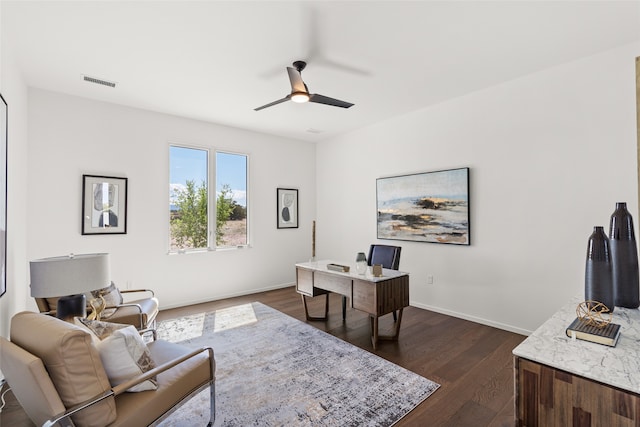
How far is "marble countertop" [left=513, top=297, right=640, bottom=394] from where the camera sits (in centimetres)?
113

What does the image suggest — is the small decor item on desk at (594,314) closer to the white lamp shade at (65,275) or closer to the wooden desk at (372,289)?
the wooden desk at (372,289)

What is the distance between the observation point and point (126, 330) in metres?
1.67

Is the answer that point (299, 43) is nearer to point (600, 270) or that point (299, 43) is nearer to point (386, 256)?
point (386, 256)

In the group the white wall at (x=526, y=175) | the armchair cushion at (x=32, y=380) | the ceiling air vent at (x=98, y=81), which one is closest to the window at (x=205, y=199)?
the ceiling air vent at (x=98, y=81)

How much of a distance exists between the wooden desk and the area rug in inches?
16.7

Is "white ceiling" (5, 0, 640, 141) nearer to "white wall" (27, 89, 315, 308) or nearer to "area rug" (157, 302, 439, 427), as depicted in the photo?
"white wall" (27, 89, 315, 308)

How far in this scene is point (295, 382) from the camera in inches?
98.0

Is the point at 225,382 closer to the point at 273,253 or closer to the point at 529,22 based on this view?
the point at 273,253

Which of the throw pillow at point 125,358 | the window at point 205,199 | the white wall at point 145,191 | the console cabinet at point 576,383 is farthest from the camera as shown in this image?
the window at point 205,199

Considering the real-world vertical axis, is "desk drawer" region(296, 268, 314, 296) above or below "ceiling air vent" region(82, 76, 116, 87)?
below

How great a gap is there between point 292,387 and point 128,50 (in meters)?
3.29

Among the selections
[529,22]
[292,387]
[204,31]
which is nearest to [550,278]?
[529,22]

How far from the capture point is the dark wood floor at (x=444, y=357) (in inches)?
82.4

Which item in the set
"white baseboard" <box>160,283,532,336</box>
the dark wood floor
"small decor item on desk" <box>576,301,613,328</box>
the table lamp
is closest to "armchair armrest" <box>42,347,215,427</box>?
the table lamp
